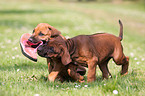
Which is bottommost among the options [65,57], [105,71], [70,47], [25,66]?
[25,66]

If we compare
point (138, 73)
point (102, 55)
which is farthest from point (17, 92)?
point (138, 73)

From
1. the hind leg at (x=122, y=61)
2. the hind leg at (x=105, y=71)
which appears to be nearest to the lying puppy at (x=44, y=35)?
the hind leg at (x=105, y=71)

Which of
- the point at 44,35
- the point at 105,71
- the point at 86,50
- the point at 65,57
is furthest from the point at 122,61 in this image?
the point at 44,35

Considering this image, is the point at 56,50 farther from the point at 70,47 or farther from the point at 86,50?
the point at 86,50

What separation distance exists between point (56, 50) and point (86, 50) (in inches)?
21.2

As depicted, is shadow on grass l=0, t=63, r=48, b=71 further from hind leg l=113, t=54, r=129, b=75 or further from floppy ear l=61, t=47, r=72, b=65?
Answer: hind leg l=113, t=54, r=129, b=75

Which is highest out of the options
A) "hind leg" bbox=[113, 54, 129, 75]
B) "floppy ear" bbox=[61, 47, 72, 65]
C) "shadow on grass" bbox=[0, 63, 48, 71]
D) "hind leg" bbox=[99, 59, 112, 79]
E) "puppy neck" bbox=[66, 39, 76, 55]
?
"puppy neck" bbox=[66, 39, 76, 55]

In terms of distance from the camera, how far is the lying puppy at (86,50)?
370 centimetres

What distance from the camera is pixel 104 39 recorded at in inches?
170

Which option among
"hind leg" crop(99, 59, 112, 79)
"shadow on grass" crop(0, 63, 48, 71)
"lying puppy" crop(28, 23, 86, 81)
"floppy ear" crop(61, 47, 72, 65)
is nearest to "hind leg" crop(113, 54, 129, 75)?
"hind leg" crop(99, 59, 112, 79)

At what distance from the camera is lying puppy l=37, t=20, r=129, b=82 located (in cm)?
370

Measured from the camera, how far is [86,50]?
3.87 metres

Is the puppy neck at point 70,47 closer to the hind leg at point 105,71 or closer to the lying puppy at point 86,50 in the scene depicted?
the lying puppy at point 86,50

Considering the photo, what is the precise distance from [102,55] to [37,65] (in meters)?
1.76
